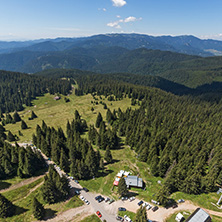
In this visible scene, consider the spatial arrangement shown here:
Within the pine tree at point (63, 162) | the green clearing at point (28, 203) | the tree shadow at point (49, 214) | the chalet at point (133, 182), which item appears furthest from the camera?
the pine tree at point (63, 162)

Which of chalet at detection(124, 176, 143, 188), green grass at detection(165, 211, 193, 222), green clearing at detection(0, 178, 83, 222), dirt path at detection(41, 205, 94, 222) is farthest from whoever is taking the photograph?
chalet at detection(124, 176, 143, 188)

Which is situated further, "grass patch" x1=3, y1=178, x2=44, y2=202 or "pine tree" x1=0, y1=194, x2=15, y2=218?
"grass patch" x1=3, y1=178, x2=44, y2=202

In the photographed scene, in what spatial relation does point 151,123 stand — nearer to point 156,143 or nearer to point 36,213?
point 156,143

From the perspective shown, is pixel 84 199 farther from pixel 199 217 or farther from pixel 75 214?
pixel 199 217

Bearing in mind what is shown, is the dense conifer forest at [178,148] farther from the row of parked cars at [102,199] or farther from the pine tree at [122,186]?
the row of parked cars at [102,199]

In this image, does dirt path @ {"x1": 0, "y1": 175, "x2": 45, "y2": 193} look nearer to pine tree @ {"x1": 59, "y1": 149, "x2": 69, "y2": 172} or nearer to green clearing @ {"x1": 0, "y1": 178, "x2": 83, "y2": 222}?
green clearing @ {"x1": 0, "y1": 178, "x2": 83, "y2": 222}

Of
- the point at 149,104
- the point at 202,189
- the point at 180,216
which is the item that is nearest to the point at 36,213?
the point at 180,216

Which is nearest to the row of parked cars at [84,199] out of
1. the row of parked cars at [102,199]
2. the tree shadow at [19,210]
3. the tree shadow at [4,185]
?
the row of parked cars at [102,199]

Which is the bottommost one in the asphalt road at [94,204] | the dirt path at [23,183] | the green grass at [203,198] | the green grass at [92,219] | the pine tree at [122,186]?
the asphalt road at [94,204]

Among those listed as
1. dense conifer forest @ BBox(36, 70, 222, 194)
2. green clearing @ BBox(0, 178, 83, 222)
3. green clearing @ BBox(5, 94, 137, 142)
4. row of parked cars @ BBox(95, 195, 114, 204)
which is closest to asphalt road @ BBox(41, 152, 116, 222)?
row of parked cars @ BBox(95, 195, 114, 204)
